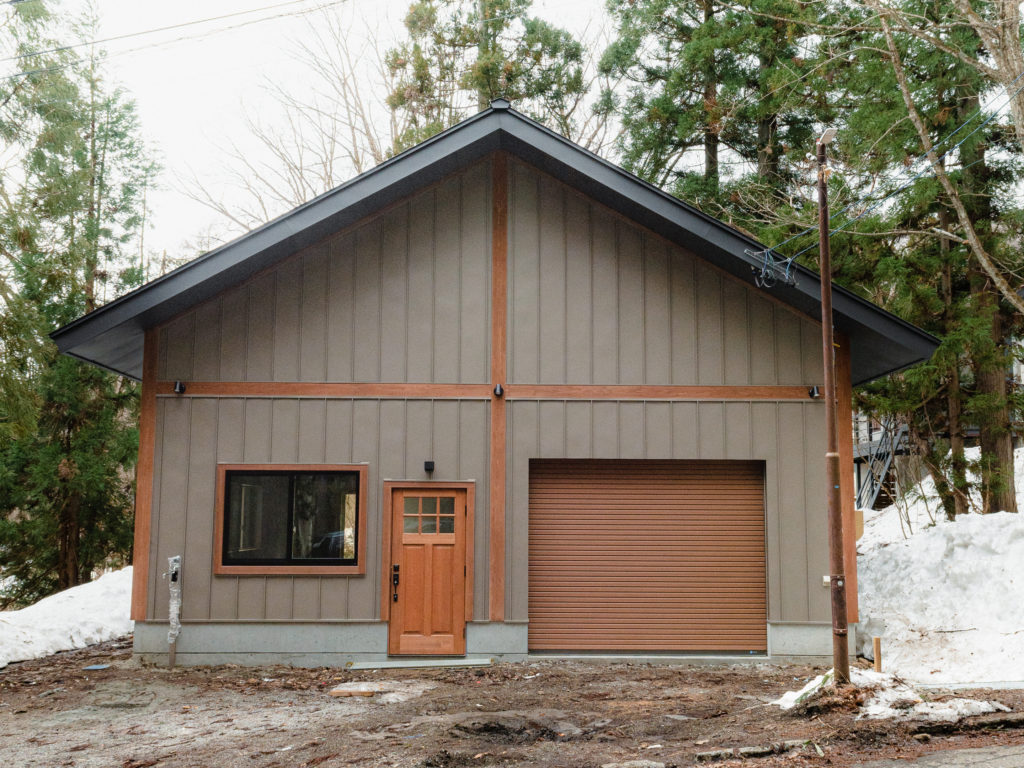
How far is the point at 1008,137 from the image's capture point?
513 inches

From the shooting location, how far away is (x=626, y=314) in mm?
10117

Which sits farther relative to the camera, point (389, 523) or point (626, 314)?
point (626, 314)

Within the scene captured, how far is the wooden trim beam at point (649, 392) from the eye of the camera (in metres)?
9.98

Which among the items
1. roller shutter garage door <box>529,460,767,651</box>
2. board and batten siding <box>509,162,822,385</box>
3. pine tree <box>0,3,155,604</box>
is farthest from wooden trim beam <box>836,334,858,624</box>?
pine tree <box>0,3,155,604</box>

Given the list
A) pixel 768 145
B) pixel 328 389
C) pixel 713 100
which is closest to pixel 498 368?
pixel 328 389

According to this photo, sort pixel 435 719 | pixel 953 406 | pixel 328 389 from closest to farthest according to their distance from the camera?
pixel 435 719, pixel 328 389, pixel 953 406

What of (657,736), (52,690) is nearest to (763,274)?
(657,736)

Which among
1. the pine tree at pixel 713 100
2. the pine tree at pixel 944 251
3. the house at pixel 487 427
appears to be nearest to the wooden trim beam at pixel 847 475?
the house at pixel 487 427

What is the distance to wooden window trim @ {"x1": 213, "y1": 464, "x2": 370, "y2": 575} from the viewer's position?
9672 millimetres

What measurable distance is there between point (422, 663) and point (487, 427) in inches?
112

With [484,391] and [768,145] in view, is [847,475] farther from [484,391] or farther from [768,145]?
[768,145]

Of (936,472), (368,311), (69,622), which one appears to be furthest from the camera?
(936,472)

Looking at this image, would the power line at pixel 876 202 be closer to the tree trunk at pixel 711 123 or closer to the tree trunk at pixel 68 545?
the tree trunk at pixel 711 123

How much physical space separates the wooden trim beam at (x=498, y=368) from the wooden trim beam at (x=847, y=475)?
384 centimetres
